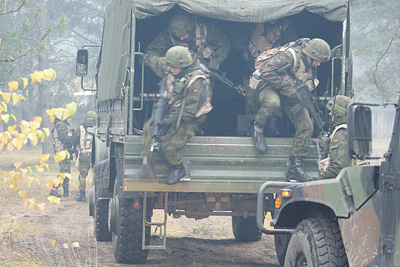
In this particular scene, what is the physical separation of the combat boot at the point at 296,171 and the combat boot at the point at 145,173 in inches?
60.8

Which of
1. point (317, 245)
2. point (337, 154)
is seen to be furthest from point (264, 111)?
point (317, 245)

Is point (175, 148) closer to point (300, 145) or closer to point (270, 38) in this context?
point (300, 145)

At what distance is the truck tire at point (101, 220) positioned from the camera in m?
10.2

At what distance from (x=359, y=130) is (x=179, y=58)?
4.54 metres

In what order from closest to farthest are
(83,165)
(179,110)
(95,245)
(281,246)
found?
(179,110) < (281,246) < (95,245) < (83,165)

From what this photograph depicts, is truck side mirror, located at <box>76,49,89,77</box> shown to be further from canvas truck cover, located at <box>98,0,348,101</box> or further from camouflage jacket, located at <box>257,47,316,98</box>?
camouflage jacket, located at <box>257,47,316,98</box>

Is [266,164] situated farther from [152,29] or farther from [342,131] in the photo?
[152,29]

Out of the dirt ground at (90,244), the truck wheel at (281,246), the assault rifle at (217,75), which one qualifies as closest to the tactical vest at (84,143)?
the dirt ground at (90,244)

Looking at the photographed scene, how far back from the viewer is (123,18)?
358 inches

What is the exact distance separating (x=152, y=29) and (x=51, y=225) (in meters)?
3.95

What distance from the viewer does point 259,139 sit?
26.2ft

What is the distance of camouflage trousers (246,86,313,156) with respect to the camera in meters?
7.96

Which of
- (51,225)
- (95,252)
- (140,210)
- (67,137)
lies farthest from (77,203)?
(140,210)

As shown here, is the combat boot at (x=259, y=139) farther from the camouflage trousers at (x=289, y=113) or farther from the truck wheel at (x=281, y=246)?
the truck wheel at (x=281, y=246)
